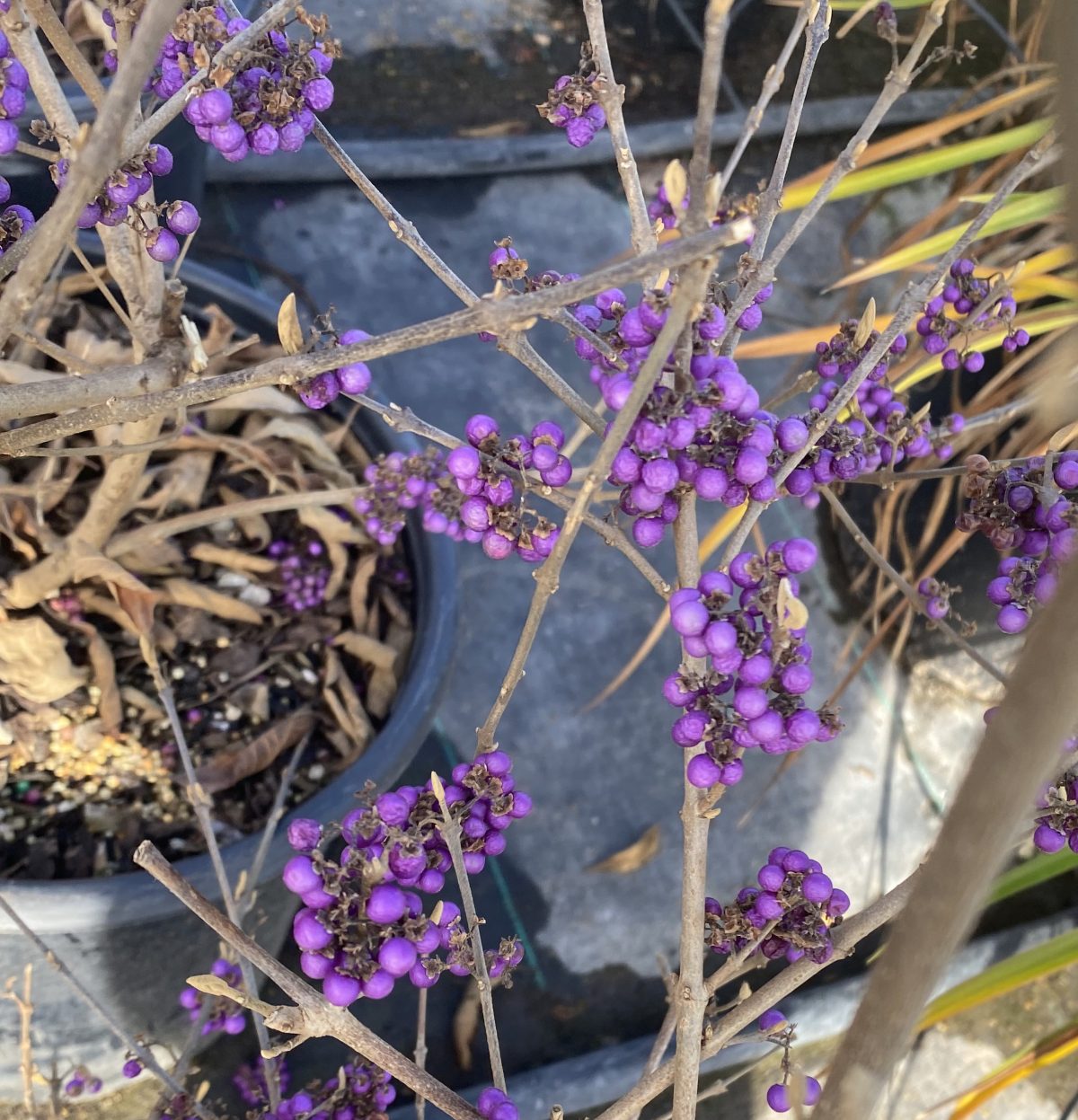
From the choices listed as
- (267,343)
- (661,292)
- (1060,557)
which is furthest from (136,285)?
(1060,557)

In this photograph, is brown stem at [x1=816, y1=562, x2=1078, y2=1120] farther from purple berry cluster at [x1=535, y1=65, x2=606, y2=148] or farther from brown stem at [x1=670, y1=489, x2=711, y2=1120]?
purple berry cluster at [x1=535, y1=65, x2=606, y2=148]

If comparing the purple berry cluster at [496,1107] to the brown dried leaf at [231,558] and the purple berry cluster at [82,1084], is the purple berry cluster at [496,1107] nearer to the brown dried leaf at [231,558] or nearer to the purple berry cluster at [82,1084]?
the purple berry cluster at [82,1084]

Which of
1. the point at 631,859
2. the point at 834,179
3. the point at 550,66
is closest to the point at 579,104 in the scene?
the point at 834,179

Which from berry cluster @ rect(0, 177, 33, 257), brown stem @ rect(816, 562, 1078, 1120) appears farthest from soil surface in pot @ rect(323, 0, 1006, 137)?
brown stem @ rect(816, 562, 1078, 1120)

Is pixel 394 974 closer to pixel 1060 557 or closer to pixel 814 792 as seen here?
pixel 1060 557

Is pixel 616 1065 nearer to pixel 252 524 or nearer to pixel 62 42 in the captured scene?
pixel 252 524

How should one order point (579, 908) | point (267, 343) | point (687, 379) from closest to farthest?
point (687, 379) < point (267, 343) < point (579, 908)
